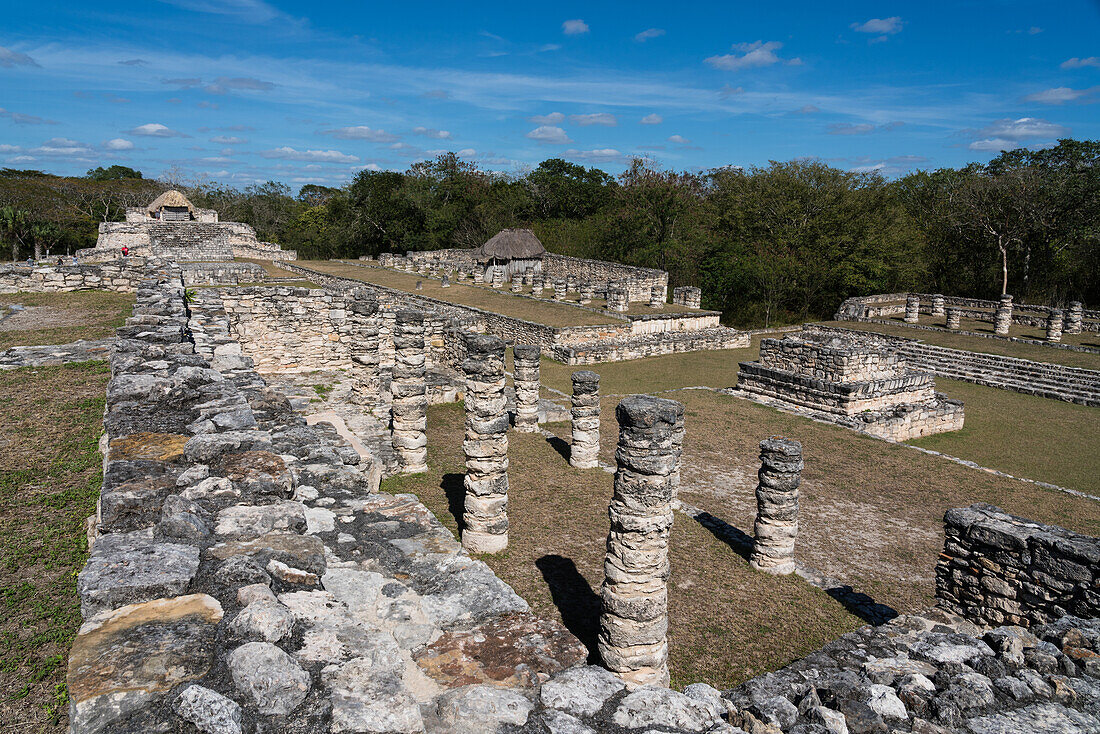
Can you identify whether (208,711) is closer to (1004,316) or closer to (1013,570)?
(1013,570)

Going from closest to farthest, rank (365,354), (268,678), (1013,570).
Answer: (268,678) → (1013,570) → (365,354)

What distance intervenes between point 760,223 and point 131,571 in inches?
1385

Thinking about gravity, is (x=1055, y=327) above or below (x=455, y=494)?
above

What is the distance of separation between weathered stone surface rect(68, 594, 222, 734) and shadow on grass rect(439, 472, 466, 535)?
4422 millimetres

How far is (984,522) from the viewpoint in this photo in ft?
19.0

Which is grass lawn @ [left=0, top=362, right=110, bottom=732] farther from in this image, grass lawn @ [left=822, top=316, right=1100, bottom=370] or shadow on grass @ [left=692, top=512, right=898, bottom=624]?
grass lawn @ [left=822, top=316, right=1100, bottom=370]

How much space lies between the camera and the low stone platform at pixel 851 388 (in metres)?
13.3

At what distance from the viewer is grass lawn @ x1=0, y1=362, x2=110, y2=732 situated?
2.93m

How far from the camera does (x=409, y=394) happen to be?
829 centimetres

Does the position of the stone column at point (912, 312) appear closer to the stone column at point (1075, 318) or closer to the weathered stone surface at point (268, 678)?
the stone column at point (1075, 318)

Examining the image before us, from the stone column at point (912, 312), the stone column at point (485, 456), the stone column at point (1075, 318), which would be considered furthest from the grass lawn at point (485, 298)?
the stone column at point (1075, 318)

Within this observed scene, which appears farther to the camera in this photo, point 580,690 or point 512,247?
point 512,247

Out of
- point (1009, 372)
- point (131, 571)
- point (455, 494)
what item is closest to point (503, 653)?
point (131, 571)

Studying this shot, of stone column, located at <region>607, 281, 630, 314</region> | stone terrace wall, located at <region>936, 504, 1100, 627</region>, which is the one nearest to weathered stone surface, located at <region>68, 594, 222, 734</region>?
stone terrace wall, located at <region>936, 504, 1100, 627</region>
